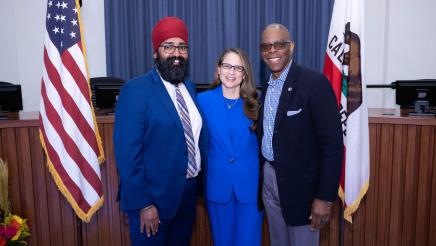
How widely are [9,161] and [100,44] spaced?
9.53 feet

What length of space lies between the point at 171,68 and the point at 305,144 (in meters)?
0.82

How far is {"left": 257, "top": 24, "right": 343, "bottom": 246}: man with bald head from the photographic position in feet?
5.78

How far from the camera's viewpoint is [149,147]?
1.84m

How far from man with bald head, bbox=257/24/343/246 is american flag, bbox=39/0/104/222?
122 cm

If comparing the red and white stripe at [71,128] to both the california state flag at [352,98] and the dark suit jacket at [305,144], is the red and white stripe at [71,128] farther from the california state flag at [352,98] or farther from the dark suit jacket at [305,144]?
the california state flag at [352,98]

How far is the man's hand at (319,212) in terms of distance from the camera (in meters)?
1.84

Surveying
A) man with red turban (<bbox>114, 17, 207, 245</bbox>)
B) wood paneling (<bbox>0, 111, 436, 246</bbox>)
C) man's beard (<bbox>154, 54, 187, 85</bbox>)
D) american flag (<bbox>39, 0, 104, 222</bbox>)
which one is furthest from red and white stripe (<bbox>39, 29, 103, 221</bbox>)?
man's beard (<bbox>154, 54, 187, 85</bbox>)

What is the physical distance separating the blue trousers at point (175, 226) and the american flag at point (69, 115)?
0.66m

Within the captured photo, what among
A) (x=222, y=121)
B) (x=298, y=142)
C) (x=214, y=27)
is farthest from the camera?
(x=214, y=27)

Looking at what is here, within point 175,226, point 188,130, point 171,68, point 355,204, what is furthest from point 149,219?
point 355,204

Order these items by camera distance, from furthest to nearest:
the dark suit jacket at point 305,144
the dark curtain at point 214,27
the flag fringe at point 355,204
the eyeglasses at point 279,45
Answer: the dark curtain at point 214,27, the flag fringe at point 355,204, the eyeglasses at point 279,45, the dark suit jacket at point 305,144

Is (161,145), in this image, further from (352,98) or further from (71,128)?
(352,98)

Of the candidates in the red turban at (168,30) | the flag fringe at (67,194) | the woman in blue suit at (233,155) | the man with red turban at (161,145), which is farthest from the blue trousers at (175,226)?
the red turban at (168,30)

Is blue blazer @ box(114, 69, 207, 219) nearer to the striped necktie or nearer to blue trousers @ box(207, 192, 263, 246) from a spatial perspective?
the striped necktie
